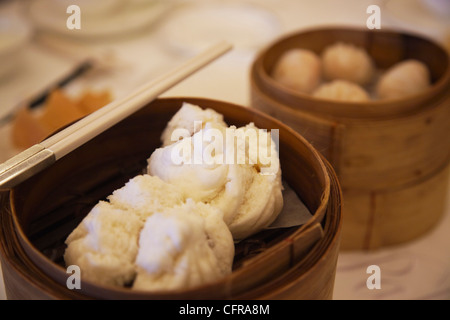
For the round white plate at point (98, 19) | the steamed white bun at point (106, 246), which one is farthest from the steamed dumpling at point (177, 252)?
the round white plate at point (98, 19)

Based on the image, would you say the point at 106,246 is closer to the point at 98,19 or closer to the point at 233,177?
the point at 233,177

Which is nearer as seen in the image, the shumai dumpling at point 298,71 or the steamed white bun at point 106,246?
the steamed white bun at point 106,246

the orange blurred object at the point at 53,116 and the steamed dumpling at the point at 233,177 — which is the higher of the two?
the steamed dumpling at the point at 233,177

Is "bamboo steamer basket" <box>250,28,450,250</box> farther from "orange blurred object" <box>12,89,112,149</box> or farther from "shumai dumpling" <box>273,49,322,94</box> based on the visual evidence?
"orange blurred object" <box>12,89,112,149</box>

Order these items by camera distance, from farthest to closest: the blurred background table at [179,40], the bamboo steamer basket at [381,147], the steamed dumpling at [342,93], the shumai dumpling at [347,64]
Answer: the blurred background table at [179,40]
the shumai dumpling at [347,64]
the steamed dumpling at [342,93]
the bamboo steamer basket at [381,147]

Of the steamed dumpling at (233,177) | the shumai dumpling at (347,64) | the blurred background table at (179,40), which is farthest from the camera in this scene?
the blurred background table at (179,40)

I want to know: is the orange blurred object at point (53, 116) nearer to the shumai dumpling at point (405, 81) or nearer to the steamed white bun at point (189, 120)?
the steamed white bun at point (189, 120)

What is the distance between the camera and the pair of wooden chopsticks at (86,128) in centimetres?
63

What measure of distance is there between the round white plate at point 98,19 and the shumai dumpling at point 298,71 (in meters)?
0.78

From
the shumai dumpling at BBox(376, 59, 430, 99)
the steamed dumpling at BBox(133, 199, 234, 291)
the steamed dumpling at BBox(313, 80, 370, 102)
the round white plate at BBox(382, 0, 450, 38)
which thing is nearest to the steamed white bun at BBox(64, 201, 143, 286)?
the steamed dumpling at BBox(133, 199, 234, 291)

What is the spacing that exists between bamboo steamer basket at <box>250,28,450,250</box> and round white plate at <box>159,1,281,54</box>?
1.72 feet

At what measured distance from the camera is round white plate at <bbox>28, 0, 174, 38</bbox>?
1.73m

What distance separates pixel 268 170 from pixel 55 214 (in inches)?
13.7

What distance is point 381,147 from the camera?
99 centimetres
